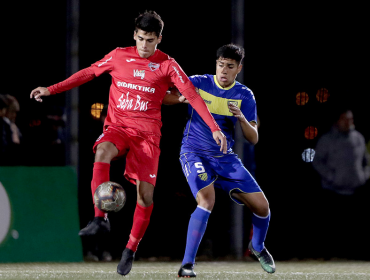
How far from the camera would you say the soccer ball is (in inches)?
213

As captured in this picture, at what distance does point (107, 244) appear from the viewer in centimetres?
784

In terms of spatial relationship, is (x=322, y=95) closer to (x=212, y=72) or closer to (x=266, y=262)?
(x=212, y=72)

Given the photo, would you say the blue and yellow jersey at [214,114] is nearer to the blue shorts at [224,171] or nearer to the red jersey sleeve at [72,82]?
the blue shorts at [224,171]

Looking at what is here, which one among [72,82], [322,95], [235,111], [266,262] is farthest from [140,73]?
[322,95]

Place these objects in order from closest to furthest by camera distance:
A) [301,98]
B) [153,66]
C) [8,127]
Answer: [153,66]
[8,127]
[301,98]

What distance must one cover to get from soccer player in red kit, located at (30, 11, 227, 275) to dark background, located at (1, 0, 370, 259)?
1.88 metres

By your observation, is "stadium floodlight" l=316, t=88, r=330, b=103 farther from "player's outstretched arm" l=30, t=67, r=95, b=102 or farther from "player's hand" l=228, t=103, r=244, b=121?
"player's outstretched arm" l=30, t=67, r=95, b=102

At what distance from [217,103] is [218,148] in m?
0.36

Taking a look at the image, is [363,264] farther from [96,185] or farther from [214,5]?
[214,5]

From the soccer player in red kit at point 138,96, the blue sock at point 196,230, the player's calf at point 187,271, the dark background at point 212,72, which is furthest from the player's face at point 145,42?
the dark background at point 212,72

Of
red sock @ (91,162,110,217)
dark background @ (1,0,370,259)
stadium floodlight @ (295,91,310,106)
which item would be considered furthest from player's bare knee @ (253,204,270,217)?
stadium floodlight @ (295,91,310,106)

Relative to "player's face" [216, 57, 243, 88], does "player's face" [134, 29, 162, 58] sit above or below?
above

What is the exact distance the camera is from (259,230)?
20.5 ft

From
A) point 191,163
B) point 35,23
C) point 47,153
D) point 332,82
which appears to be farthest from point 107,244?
point 332,82
